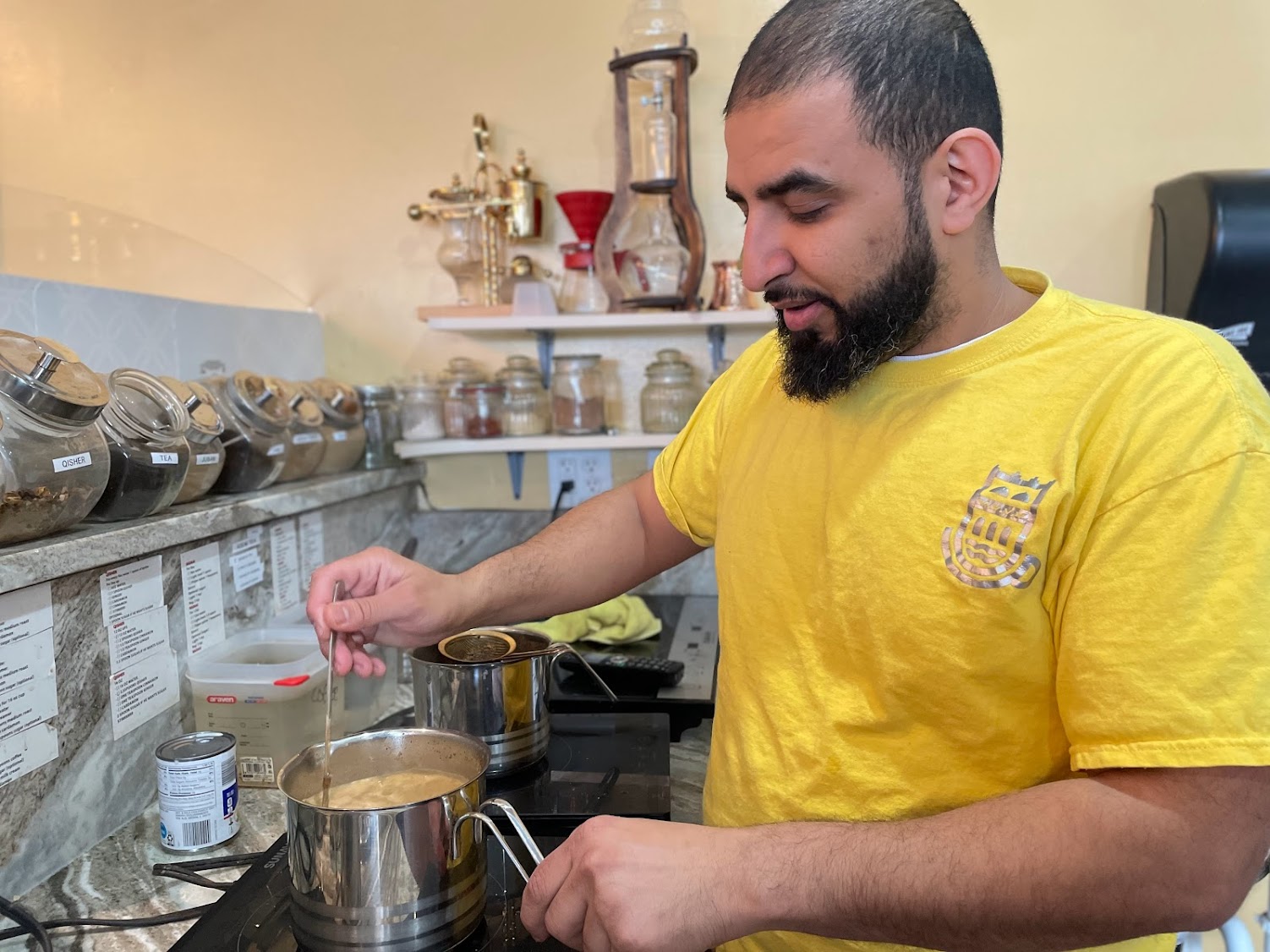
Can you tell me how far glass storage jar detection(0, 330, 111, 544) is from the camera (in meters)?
0.98

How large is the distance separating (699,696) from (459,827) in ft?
2.12

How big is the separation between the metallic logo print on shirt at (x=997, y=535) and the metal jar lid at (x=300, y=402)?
122 cm

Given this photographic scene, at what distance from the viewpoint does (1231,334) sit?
1.68 m

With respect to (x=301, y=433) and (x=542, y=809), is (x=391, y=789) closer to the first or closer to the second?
(x=542, y=809)

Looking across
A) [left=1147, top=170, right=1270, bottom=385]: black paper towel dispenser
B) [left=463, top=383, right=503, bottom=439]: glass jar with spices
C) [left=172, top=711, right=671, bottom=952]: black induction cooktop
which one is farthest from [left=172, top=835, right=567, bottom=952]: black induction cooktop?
[left=1147, top=170, right=1270, bottom=385]: black paper towel dispenser

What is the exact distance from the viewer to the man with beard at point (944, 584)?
62 cm

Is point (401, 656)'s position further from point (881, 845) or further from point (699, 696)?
point (881, 845)

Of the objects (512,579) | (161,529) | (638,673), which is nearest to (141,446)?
(161,529)

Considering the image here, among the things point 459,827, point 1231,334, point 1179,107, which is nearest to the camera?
point 459,827

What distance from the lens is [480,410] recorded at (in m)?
1.96

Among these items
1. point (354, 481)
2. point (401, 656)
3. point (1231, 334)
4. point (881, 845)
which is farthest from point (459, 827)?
point (1231, 334)

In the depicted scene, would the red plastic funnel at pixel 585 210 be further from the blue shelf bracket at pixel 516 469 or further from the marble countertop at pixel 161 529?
the marble countertop at pixel 161 529

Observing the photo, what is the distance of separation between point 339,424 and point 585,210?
0.65 m

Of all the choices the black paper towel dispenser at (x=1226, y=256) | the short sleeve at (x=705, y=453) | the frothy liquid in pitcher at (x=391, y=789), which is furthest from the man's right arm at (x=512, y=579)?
the black paper towel dispenser at (x=1226, y=256)
